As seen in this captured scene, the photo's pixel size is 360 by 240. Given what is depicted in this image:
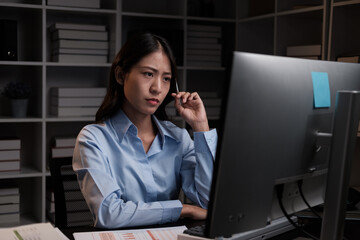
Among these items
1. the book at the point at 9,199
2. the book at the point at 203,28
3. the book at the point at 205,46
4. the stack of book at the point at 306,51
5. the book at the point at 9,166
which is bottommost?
the book at the point at 9,199

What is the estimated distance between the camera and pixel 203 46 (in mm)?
3566

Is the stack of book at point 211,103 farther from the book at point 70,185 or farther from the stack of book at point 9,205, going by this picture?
the book at point 70,185

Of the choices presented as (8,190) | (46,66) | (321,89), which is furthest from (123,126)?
(46,66)

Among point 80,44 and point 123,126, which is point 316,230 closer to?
point 123,126

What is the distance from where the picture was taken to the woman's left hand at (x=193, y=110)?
1724mm

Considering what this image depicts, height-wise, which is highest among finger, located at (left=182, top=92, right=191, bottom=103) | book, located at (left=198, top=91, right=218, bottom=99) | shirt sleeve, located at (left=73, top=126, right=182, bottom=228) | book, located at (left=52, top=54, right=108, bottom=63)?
book, located at (left=52, top=54, right=108, bottom=63)

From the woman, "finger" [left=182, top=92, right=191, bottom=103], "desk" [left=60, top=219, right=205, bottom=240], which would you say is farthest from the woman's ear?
"desk" [left=60, top=219, right=205, bottom=240]

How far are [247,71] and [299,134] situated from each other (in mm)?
215

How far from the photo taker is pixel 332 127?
1004 mm

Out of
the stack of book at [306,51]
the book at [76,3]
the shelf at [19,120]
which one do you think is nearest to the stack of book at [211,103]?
the stack of book at [306,51]

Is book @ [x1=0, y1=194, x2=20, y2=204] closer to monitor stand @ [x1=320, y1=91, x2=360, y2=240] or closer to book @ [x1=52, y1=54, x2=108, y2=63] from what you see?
book @ [x1=52, y1=54, x2=108, y2=63]

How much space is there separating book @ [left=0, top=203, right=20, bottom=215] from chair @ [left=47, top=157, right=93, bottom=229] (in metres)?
1.28

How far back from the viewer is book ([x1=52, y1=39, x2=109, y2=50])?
312 cm

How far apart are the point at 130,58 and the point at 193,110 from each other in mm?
306
